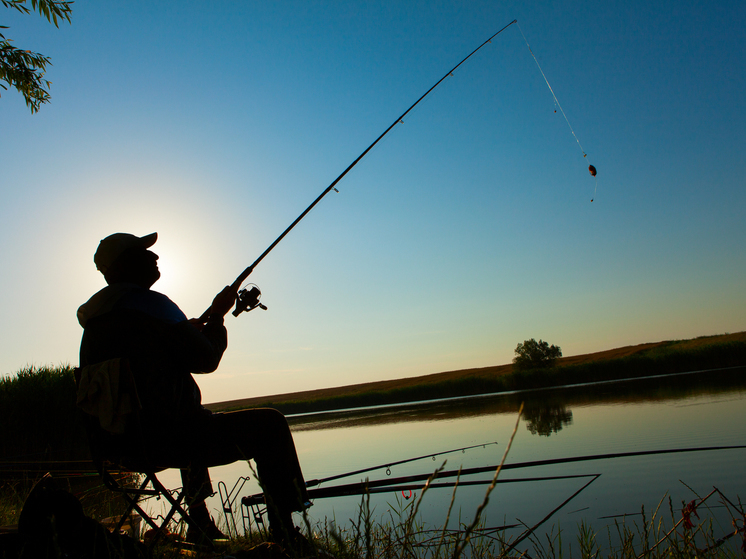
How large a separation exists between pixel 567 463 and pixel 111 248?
4.88 metres

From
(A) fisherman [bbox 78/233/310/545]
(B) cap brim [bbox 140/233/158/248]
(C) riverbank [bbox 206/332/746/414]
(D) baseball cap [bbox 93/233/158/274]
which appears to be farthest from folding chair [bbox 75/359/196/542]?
(C) riverbank [bbox 206/332/746/414]

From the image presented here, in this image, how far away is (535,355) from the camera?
41.8 meters

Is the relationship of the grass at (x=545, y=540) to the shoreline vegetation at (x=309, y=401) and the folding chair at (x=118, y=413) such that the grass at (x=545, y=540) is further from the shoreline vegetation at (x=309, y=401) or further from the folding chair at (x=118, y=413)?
the shoreline vegetation at (x=309, y=401)

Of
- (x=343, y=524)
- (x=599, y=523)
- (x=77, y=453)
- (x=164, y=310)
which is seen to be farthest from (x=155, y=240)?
(x=77, y=453)

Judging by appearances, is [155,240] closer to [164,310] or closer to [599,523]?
[164,310]

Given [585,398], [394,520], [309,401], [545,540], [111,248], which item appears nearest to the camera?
[111,248]

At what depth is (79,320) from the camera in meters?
2.15

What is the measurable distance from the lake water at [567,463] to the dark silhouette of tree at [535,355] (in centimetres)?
3169

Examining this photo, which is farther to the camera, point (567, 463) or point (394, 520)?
point (567, 463)

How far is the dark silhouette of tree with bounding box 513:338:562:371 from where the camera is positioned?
137 ft

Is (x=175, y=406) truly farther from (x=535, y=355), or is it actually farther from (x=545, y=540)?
(x=535, y=355)

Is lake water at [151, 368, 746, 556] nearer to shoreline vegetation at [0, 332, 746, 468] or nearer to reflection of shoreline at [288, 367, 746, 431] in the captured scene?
reflection of shoreline at [288, 367, 746, 431]

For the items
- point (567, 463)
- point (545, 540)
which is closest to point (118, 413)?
point (545, 540)

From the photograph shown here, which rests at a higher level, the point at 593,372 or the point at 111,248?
the point at 111,248
